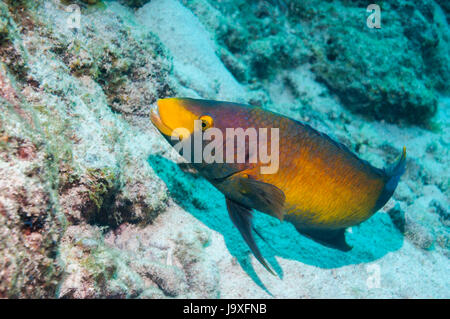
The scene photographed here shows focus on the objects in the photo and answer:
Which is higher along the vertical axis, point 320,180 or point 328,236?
point 320,180

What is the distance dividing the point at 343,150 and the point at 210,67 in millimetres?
3162

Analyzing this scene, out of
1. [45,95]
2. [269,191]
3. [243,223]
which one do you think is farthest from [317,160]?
[45,95]

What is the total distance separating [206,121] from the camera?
2105 millimetres

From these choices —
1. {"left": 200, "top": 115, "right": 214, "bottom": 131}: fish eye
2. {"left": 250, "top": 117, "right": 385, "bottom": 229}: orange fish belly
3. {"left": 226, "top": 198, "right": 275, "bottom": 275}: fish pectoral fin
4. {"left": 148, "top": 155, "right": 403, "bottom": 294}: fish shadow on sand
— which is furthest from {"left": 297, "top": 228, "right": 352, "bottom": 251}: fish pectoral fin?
{"left": 200, "top": 115, "right": 214, "bottom": 131}: fish eye

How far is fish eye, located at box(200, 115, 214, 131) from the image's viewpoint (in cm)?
210

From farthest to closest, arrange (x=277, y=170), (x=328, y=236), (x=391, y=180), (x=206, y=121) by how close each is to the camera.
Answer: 1. (x=328, y=236)
2. (x=391, y=180)
3. (x=277, y=170)
4. (x=206, y=121)

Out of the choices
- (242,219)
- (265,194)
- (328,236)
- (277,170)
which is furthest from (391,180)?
(242,219)

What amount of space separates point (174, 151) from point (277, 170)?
1416 mm

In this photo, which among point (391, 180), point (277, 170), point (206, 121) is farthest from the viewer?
point (391, 180)

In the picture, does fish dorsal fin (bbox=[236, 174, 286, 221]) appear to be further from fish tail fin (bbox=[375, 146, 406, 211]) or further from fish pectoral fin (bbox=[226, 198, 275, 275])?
fish tail fin (bbox=[375, 146, 406, 211])

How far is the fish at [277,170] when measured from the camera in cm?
211

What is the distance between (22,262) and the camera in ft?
4.18

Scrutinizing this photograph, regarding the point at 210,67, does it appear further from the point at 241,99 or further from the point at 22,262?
the point at 22,262

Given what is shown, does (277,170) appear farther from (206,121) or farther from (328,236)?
(328,236)
